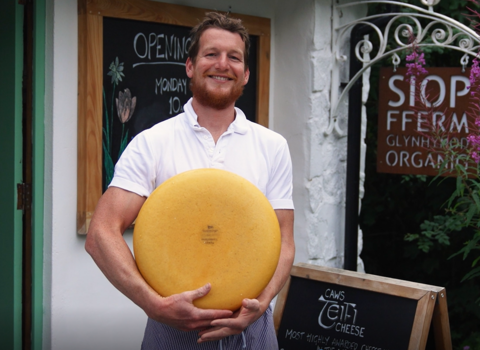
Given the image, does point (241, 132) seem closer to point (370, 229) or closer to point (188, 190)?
point (188, 190)

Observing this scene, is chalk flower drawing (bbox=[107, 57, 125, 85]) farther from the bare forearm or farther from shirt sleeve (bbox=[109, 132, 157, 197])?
the bare forearm

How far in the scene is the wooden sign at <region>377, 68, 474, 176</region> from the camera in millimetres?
2910

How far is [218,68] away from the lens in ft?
5.56

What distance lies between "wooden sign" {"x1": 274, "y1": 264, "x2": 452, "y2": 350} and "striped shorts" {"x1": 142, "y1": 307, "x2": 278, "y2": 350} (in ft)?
3.05

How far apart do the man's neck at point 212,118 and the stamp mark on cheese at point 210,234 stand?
351 mm

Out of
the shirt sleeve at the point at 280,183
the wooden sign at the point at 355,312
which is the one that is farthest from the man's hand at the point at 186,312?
the wooden sign at the point at 355,312

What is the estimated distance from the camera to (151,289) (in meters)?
1.46

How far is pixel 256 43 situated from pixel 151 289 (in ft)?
7.04

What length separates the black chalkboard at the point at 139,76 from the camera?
9.12ft

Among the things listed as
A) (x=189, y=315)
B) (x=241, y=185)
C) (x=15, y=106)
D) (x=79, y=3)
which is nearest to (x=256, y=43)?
(x=79, y=3)

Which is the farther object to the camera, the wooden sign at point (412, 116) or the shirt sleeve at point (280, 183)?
the wooden sign at point (412, 116)

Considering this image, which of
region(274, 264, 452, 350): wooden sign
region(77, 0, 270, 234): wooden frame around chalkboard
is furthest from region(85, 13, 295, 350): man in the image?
region(77, 0, 270, 234): wooden frame around chalkboard

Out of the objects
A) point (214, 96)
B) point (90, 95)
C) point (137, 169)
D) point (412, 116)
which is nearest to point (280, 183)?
point (214, 96)

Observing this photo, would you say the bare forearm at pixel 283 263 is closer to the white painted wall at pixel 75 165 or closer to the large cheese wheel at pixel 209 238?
the large cheese wheel at pixel 209 238
